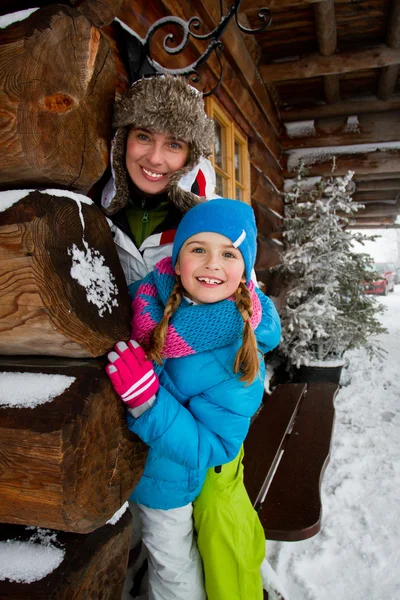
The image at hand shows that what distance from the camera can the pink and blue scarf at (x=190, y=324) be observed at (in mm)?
1193

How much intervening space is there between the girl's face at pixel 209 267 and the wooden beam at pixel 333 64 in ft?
13.6

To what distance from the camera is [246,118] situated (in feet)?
14.9

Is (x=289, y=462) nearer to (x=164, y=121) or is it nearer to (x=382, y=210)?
(x=164, y=121)

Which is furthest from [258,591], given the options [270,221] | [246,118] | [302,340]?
[270,221]

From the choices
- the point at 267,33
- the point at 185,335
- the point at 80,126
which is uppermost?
the point at 267,33

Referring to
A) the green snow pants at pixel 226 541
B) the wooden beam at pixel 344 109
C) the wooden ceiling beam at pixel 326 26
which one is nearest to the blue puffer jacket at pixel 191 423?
the green snow pants at pixel 226 541

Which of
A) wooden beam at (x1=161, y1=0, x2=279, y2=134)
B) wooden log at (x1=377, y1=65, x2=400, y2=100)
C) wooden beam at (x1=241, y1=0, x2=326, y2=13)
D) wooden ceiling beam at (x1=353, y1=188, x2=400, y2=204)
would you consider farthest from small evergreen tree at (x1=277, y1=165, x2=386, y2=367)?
wooden ceiling beam at (x1=353, y1=188, x2=400, y2=204)

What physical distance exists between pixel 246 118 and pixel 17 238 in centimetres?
420

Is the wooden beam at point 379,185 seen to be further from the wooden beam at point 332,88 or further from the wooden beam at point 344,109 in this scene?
the wooden beam at point 332,88

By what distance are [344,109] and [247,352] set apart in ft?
19.0

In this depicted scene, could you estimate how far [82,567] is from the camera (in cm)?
101

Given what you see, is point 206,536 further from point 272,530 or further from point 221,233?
point 221,233

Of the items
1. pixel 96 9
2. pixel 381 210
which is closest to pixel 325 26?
pixel 96 9

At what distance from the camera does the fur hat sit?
1.32 meters
